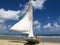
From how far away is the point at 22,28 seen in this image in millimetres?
27953

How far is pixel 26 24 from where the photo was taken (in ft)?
93.6

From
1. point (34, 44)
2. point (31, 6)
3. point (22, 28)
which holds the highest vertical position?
point (31, 6)

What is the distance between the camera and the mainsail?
91.3 feet

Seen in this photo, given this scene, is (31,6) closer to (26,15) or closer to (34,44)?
(26,15)

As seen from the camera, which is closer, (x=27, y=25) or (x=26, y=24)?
(x=27, y=25)

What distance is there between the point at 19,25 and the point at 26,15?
1420mm

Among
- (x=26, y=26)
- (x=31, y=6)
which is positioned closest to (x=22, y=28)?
(x=26, y=26)

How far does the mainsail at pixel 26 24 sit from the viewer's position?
27.8 meters

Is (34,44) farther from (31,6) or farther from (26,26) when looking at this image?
(31,6)

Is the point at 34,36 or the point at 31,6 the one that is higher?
the point at 31,6

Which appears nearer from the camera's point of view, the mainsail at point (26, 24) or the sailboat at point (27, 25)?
the sailboat at point (27, 25)

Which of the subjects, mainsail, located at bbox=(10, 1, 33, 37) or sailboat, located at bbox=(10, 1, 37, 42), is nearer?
sailboat, located at bbox=(10, 1, 37, 42)

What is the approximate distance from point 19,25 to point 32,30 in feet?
5.37

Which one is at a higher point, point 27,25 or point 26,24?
point 26,24
